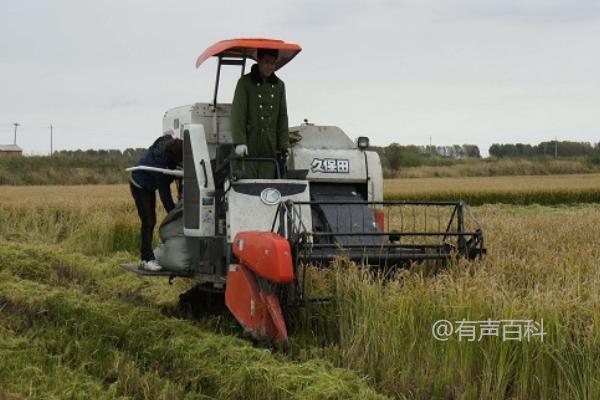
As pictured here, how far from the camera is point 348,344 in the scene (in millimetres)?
6594

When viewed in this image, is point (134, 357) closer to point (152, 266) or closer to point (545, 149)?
point (152, 266)

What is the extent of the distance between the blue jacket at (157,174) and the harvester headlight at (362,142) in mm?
1975

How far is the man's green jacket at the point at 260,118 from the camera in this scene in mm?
8305

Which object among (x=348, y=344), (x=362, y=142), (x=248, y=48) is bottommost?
(x=348, y=344)

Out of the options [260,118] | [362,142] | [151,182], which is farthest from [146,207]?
[362,142]

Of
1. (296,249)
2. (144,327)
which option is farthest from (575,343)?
(144,327)

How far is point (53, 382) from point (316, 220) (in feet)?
10.3

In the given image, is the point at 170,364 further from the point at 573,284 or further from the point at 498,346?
the point at 573,284

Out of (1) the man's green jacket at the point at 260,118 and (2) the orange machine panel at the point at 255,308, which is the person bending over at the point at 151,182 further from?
(2) the orange machine panel at the point at 255,308

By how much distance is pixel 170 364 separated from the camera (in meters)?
6.73

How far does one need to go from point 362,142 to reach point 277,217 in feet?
5.41

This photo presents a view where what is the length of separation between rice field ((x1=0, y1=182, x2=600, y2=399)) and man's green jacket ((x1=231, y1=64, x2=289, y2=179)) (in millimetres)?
1563

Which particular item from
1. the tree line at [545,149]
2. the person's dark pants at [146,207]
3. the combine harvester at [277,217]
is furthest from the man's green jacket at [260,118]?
the tree line at [545,149]

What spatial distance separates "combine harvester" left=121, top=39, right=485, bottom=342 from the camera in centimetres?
691
